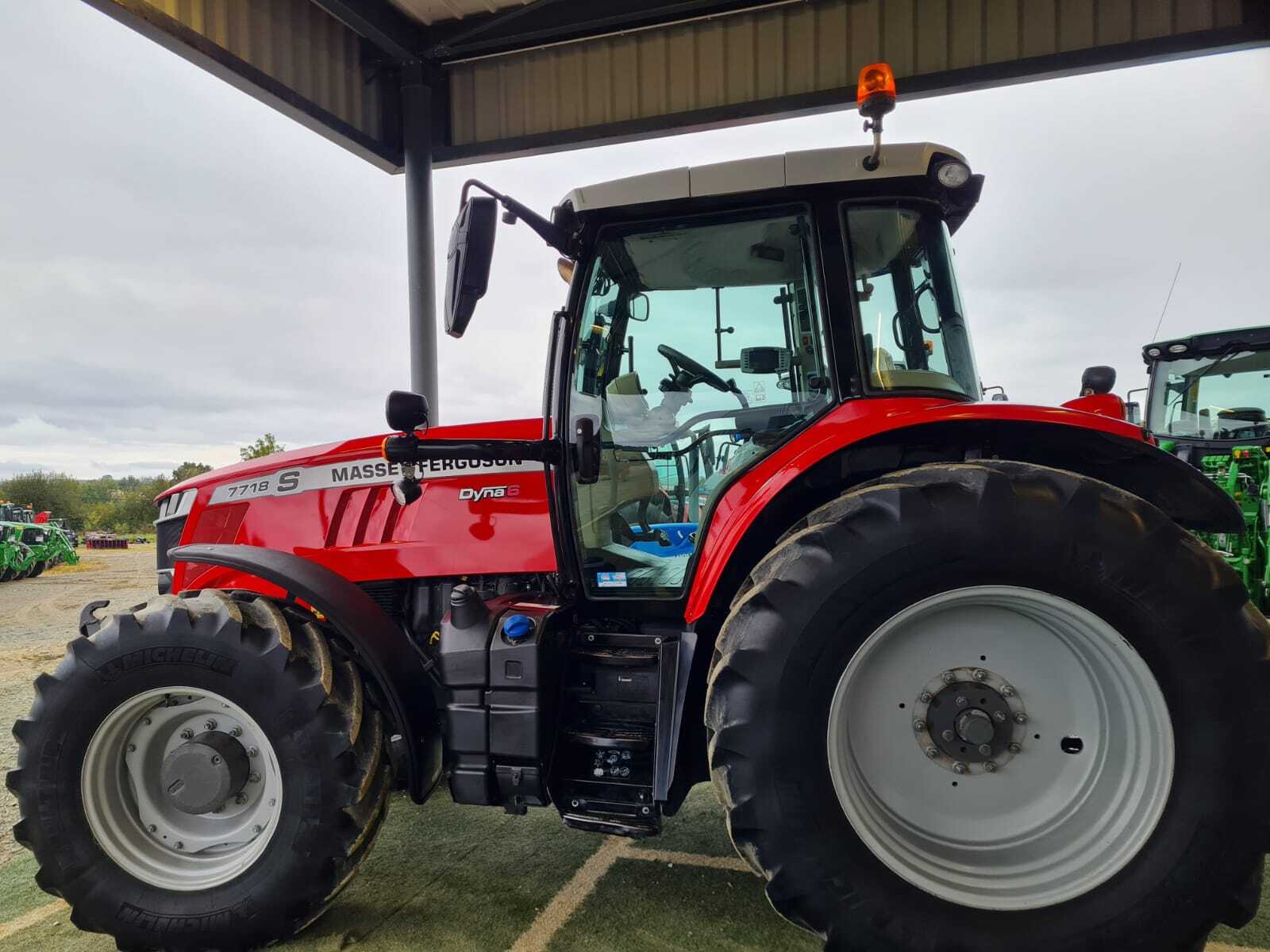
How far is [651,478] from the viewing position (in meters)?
2.35

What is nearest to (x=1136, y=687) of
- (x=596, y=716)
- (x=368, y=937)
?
(x=596, y=716)

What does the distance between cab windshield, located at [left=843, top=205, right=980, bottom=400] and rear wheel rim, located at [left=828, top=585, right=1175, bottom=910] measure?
70cm

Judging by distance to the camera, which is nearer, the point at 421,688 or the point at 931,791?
the point at 931,791

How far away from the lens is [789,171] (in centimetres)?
216

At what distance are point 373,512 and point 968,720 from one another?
6.43 feet

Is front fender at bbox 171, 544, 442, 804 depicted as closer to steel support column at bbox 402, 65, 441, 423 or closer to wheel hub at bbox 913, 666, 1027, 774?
wheel hub at bbox 913, 666, 1027, 774

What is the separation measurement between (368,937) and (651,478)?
1.47 meters

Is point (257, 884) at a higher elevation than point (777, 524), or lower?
lower

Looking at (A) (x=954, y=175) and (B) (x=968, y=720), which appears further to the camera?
(A) (x=954, y=175)

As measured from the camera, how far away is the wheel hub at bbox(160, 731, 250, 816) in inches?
84.8

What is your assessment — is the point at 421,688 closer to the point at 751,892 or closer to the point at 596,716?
the point at 596,716

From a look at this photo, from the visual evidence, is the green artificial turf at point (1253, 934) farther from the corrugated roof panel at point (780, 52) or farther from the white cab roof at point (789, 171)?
the corrugated roof panel at point (780, 52)

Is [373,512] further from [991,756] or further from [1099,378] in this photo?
[1099,378]

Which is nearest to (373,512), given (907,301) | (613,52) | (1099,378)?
(907,301)
